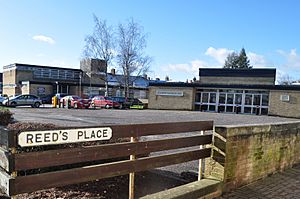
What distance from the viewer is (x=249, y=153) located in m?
5.18

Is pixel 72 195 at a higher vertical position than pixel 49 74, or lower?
lower

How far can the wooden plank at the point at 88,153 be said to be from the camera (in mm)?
2648

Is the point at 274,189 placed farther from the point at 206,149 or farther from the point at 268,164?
the point at 206,149

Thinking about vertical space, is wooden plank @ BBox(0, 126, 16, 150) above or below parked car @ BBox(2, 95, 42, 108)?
above

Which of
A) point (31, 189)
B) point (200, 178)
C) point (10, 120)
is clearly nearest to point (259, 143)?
point (200, 178)

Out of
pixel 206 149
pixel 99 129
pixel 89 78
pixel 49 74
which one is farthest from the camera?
pixel 89 78

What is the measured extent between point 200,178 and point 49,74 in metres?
54.9

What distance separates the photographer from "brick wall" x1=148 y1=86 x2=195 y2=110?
33719 millimetres

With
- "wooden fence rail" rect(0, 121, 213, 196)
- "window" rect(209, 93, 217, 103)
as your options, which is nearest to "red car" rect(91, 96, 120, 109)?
"window" rect(209, 93, 217, 103)

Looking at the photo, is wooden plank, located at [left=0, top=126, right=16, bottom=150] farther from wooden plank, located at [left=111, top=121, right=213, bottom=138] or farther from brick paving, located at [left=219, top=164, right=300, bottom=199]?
brick paving, located at [left=219, top=164, right=300, bottom=199]

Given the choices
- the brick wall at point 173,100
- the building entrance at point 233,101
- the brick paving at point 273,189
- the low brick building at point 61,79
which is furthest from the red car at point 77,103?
the brick paving at point 273,189

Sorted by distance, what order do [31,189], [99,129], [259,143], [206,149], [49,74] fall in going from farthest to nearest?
[49,74] < [259,143] < [206,149] < [99,129] < [31,189]

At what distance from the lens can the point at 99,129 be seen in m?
3.15

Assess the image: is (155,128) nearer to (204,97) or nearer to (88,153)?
(88,153)
